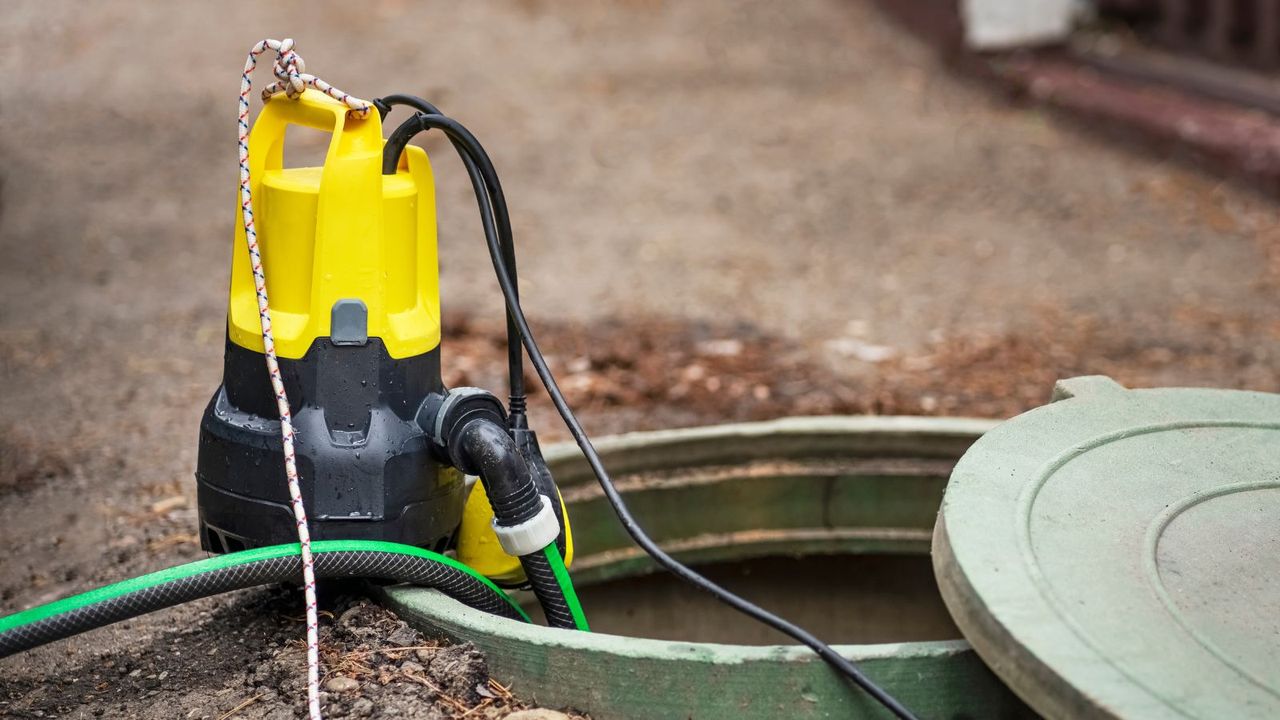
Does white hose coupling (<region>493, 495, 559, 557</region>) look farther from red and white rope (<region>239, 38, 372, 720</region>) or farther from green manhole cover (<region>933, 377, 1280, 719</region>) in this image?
green manhole cover (<region>933, 377, 1280, 719</region>)

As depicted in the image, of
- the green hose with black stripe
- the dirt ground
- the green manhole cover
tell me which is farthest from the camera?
the dirt ground

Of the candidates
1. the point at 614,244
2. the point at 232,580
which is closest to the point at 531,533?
the point at 232,580

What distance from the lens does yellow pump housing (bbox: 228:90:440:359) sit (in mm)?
1712

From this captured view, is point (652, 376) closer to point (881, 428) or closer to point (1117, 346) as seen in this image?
point (881, 428)

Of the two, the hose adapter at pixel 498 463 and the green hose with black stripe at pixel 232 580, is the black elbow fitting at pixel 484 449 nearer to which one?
the hose adapter at pixel 498 463

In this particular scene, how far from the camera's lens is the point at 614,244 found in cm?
473

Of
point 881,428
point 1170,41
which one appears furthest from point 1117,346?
point 1170,41

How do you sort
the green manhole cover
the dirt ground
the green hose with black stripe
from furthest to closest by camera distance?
the dirt ground → the green hose with black stripe → the green manhole cover

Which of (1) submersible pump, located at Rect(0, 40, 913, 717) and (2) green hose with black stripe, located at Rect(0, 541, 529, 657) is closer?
(2) green hose with black stripe, located at Rect(0, 541, 529, 657)

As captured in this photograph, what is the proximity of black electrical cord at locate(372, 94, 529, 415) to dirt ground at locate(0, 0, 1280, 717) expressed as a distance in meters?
0.47

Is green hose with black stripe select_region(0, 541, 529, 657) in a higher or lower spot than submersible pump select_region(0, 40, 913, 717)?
lower

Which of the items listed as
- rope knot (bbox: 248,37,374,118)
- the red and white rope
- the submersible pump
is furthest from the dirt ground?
rope knot (bbox: 248,37,374,118)

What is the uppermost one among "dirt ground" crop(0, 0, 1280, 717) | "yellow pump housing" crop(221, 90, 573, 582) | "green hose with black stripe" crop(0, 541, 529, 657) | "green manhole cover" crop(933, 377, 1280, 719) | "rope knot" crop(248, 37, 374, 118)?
"rope knot" crop(248, 37, 374, 118)

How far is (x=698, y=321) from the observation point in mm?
3988
